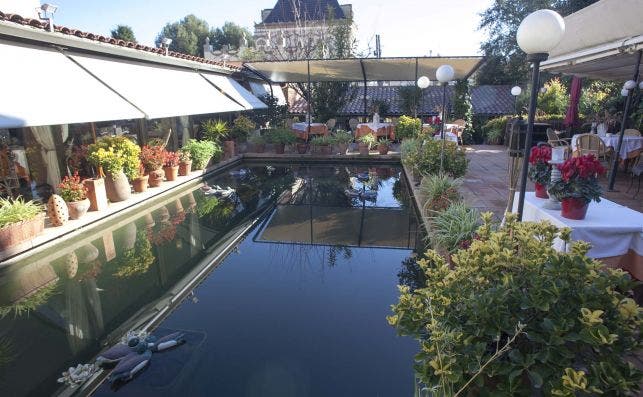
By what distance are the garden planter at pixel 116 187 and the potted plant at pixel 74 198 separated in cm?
92

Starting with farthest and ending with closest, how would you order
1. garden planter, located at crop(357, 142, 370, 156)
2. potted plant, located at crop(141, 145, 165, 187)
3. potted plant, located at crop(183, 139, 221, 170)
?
garden planter, located at crop(357, 142, 370, 156) < potted plant, located at crop(183, 139, 221, 170) < potted plant, located at crop(141, 145, 165, 187)

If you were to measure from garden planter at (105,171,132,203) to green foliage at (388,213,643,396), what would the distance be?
23.4 ft

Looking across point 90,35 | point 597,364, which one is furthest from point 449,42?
point 597,364

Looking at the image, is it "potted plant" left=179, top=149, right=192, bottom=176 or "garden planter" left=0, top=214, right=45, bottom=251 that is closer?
"garden planter" left=0, top=214, right=45, bottom=251

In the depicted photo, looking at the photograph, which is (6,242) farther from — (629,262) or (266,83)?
(266,83)

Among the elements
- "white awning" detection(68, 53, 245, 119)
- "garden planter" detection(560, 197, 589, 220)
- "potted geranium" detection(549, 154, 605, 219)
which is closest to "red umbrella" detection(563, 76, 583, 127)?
"white awning" detection(68, 53, 245, 119)

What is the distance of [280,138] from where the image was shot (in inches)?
547

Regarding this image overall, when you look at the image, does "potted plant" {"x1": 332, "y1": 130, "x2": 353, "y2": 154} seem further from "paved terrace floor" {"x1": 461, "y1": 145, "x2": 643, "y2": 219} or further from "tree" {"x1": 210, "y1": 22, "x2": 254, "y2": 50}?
"tree" {"x1": 210, "y1": 22, "x2": 254, "y2": 50}

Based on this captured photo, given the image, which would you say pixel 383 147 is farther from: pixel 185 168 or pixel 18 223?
pixel 18 223

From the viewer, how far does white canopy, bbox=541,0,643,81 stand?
504 cm

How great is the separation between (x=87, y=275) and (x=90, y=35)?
532 centimetres

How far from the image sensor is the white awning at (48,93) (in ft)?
17.6

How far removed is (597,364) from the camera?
5.57ft

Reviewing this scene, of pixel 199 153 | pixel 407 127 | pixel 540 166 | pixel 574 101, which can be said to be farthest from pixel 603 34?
pixel 199 153
